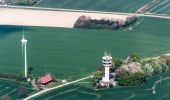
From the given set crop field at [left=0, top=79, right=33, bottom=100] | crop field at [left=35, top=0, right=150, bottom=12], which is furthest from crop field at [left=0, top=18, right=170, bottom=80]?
crop field at [left=35, top=0, right=150, bottom=12]

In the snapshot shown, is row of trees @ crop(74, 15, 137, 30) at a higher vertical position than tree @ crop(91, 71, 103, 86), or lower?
higher

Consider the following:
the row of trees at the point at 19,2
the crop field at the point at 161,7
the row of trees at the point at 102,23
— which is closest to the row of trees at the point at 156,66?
the row of trees at the point at 102,23

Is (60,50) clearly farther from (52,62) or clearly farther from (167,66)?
(167,66)

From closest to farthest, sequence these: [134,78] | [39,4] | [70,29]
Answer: [134,78] < [70,29] < [39,4]

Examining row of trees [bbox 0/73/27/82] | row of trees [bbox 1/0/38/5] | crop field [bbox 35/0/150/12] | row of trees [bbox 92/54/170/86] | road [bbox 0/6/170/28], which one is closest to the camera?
row of trees [bbox 92/54/170/86]

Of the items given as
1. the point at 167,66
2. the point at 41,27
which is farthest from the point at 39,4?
the point at 167,66

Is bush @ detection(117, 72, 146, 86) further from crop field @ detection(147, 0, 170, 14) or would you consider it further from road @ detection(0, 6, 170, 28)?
crop field @ detection(147, 0, 170, 14)

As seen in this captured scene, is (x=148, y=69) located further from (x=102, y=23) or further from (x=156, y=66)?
(x=102, y=23)
